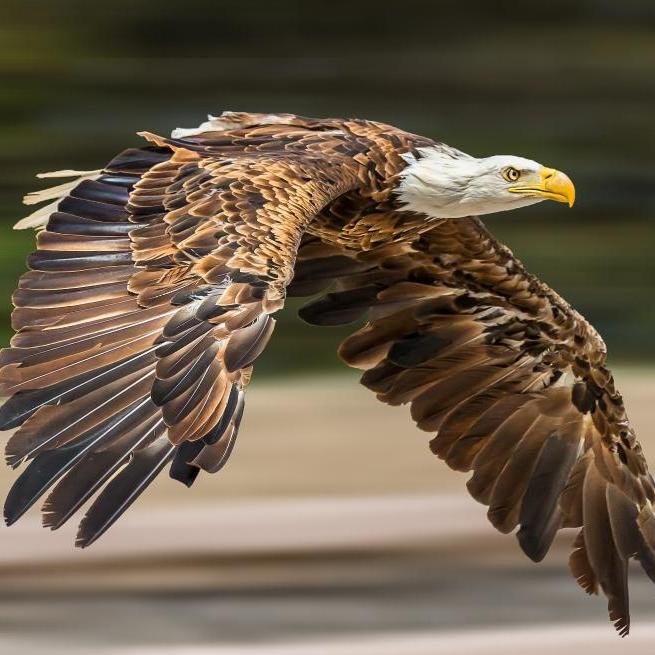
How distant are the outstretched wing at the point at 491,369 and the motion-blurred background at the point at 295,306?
1.02m

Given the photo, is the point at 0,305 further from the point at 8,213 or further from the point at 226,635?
the point at 226,635

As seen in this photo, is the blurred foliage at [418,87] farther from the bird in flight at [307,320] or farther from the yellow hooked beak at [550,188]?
the yellow hooked beak at [550,188]

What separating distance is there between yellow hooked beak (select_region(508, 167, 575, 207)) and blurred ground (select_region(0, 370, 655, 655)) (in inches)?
56.3

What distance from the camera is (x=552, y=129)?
786cm

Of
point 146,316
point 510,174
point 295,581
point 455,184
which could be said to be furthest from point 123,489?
point 295,581

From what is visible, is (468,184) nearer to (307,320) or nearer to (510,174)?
(510,174)

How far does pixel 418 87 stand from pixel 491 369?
3.44 m

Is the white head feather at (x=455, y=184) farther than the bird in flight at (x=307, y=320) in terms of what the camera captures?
Yes

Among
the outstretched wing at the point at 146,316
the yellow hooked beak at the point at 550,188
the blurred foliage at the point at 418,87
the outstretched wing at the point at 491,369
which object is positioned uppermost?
the outstretched wing at the point at 146,316

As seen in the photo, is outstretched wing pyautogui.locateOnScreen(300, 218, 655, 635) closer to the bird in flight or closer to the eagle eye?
the bird in flight

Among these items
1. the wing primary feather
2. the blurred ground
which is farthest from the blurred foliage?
the wing primary feather

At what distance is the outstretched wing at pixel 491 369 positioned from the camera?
452cm

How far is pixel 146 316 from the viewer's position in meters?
3.44

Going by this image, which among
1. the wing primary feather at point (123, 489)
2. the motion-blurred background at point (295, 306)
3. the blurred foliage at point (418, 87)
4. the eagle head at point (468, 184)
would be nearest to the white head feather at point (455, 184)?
the eagle head at point (468, 184)
